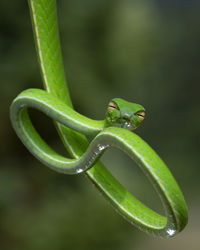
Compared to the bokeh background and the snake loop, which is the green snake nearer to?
the snake loop

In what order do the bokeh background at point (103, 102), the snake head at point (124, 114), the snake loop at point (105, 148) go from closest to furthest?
the snake loop at point (105, 148) < the snake head at point (124, 114) < the bokeh background at point (103, 102)

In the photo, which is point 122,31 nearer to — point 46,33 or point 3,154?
point 3,154

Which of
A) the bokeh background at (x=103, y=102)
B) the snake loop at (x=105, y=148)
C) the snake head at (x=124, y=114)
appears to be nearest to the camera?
the snake loop at (x=105, y=148)

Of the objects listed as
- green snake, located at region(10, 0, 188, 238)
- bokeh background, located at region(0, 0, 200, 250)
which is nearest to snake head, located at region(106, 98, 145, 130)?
green snake, located at region(10, 0, 188, 238)

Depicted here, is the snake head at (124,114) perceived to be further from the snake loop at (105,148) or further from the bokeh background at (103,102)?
the bokeh background at (103,102)

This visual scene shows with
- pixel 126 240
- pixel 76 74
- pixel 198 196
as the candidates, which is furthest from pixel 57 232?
pixel 198 196

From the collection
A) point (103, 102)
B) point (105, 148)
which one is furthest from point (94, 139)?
point (103, 102)

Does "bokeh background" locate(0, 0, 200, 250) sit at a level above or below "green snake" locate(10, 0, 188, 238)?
below

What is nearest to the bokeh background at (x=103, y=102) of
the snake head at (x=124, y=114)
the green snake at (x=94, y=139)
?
the green snake at (x=94, y=139)

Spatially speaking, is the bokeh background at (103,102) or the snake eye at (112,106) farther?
the bokeh background at (103,102)

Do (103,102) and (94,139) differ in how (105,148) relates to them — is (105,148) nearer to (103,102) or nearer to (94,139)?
(94,139)
